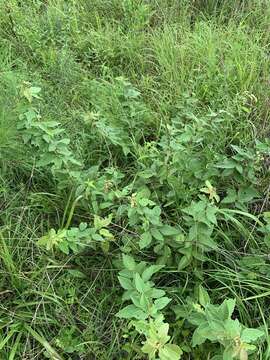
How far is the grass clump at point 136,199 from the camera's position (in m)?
1.81

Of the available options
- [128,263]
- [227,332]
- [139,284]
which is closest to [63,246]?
[128,263]

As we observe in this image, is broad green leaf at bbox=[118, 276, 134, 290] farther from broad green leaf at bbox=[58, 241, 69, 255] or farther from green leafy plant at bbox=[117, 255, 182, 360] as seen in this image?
broad green leaf at bbox=[58, 241, 69, 255]

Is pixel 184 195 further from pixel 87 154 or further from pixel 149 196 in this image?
pixel 87 154

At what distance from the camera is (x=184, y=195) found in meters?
2.11

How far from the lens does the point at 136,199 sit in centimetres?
185

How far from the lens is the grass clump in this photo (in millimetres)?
1810

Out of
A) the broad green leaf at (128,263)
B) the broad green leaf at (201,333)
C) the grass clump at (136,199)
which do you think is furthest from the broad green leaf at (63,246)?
the broad green leaf at (201,333)

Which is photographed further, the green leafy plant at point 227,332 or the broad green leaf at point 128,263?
the broad green leaf at point 128,263

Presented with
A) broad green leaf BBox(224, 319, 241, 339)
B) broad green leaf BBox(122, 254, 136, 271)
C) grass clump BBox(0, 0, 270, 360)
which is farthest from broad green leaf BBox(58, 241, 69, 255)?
broad green leaf BBox(224, 319, 241, 339)

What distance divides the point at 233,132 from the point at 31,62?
1288 millimetres

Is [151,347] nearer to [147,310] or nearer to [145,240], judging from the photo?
[147,310]

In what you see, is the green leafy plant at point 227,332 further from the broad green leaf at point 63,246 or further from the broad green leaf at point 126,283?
the broad green leaf at point 63,246

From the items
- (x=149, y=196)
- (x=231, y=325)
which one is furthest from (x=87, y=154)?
(x=231, y=325)

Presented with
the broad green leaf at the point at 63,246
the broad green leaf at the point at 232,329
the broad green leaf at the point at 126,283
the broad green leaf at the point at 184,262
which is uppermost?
the broad green leaf at the point at 232,329
